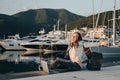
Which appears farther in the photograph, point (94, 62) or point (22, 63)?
point (22, 63)

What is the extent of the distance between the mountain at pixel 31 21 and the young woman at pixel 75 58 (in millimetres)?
98853

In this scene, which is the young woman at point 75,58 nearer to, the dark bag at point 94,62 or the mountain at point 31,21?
the dark bag at point 94,62

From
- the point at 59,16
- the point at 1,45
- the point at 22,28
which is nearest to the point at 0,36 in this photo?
the point at 22,28

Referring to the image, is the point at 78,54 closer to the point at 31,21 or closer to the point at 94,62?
the point at 94,62

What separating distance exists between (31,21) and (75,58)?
149m

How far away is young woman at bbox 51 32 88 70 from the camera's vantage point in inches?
301

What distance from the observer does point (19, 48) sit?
58750mm

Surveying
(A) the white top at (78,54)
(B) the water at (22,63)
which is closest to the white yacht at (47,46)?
(B) the water at (22,63)

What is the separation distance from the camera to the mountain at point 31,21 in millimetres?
112562

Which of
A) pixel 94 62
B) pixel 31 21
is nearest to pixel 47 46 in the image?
pixel 94 62

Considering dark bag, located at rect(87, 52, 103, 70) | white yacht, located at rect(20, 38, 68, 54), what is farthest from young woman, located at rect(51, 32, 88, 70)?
white yacht, located at rect(20, 38, 68, 54)

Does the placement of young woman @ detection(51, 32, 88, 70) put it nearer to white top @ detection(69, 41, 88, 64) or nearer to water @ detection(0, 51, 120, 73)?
white top @ detection(69, 41, 88, 64)

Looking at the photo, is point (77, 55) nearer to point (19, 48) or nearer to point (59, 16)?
point (19, 48)

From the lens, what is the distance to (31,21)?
15612 centimetres
